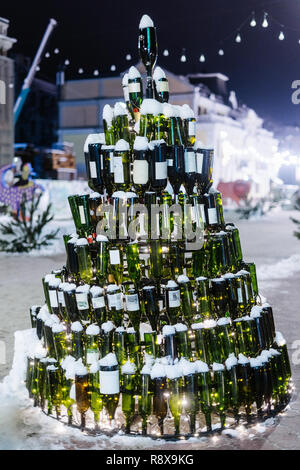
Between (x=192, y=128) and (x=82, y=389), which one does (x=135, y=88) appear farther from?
(x=82, y=389)

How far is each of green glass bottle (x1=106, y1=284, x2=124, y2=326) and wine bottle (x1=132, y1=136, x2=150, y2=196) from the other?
65cm

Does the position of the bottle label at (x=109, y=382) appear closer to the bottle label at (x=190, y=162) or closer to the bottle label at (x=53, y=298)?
the bottle label at (x=53, y=298)

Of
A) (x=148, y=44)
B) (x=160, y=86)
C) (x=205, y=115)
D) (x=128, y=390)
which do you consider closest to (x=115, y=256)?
(x=128, y=390)

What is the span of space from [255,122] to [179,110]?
42.0 m

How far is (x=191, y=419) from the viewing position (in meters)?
3.06

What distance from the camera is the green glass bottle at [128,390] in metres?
3.03

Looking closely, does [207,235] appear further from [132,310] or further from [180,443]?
[180,443]

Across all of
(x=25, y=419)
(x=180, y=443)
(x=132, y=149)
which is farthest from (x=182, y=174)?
(x=25, y=419)

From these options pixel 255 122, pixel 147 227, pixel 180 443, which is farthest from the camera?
pixel 255 122

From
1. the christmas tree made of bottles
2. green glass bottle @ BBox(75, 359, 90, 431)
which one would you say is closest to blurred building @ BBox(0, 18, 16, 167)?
the christmas tree made of bottles

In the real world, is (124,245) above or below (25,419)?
above

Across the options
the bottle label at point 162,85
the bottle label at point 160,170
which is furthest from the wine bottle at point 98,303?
the bottle label at point 162,85

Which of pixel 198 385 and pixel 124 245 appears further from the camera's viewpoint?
pixel 124 245

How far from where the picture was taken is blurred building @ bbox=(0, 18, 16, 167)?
80.1 ft
